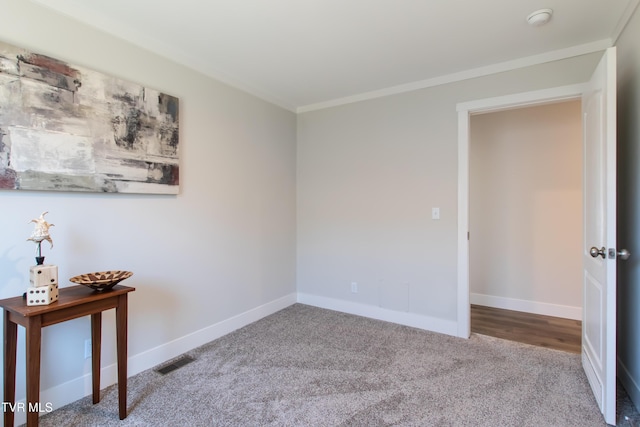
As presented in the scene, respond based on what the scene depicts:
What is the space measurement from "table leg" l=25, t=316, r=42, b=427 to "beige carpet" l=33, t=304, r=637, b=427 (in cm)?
40

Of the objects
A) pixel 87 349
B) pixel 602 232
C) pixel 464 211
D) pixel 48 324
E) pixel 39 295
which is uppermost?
pixel 464 211

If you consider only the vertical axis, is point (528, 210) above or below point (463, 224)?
above

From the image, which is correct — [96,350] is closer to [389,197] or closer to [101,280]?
[101,280]

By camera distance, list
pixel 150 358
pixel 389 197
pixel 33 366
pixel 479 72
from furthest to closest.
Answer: pixel 389 197
pixel 479 72
pixel 150 358
pixel 33 366

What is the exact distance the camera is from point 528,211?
369 cm

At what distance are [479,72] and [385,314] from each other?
2477 millimetres

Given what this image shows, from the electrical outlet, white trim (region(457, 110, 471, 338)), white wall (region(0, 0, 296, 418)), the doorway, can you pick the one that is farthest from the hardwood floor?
the electrical outlet

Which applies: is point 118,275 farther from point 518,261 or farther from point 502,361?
point 518,261

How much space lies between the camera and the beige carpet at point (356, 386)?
1.84 metres

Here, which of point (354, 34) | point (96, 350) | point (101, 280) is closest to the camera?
point (101, 280)

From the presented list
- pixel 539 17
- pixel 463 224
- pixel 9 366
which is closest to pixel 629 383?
pixel 463 224

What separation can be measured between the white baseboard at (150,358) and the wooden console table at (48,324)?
0.49ft

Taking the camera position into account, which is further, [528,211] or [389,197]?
[528,211]

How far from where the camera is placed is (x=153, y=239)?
8.05 ft
